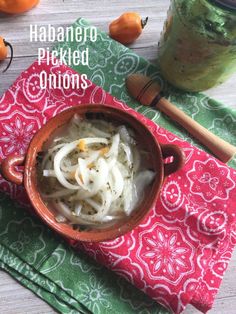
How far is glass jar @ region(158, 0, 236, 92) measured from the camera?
1037 millimetres

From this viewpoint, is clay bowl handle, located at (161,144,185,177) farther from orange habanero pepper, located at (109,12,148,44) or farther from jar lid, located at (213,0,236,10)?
orange habanero pepper, located at (109,12,148,44)

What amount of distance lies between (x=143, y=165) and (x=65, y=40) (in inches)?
18.5

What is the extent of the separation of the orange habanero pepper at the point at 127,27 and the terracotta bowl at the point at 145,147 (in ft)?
1.12

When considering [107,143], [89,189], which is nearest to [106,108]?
[107,143]

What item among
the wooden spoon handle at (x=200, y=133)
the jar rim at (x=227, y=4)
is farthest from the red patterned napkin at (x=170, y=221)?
the jar rim at (x=227, y=4)

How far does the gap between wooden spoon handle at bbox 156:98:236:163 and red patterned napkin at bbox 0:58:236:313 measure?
43mm

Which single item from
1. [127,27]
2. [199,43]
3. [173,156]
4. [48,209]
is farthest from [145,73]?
[48,209]

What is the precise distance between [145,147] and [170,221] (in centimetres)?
20

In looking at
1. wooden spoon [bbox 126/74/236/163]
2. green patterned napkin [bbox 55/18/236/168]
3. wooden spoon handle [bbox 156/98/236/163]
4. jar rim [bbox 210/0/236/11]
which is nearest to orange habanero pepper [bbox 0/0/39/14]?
green patterned napkin [bbox 55/18/236/168]

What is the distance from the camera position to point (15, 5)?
1276 millimetres

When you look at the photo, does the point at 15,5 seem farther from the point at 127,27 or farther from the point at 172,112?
the point at 172,112

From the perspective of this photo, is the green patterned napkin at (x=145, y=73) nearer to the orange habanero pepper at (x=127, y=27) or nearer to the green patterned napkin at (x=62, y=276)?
the orange habanero pepper at (x=127, y=27)

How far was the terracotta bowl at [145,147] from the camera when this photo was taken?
0.98 metres

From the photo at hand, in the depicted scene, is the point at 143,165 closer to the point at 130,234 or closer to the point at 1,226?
the point at 130,234
